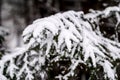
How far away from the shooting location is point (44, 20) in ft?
9.06

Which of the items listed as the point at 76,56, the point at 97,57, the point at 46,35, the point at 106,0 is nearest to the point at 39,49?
the point at 46,35

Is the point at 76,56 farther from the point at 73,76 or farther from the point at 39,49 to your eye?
the point at 39,49

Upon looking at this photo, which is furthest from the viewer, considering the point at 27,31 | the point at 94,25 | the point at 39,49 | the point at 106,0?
the point at 106,0

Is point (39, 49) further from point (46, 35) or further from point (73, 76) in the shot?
point (73, 76)

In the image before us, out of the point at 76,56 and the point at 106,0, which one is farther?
the point at 106,0

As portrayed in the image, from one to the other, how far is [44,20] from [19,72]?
0.68m

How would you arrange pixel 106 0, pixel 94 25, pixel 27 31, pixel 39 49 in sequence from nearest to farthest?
pixel 27 31 < pixel 39 49 < pixel 94 25 < pixel 106 0

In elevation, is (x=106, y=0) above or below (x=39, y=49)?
above

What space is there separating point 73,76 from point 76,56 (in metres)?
0.21

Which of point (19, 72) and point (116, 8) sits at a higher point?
point (116, 8)

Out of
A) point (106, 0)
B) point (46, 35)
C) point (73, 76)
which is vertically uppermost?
point (106, 0)

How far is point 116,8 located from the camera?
3.27 metres

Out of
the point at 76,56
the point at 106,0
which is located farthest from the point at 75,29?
the point at 106,0

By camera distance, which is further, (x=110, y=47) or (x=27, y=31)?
(x=110, y=47)
